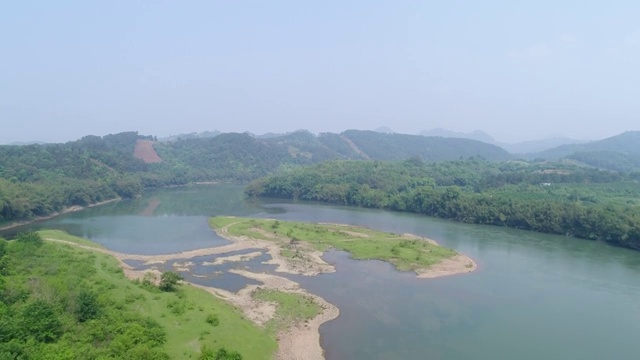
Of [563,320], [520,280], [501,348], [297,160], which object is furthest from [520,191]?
[297,160]

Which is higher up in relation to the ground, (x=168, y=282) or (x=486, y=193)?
(x=486, y=193)

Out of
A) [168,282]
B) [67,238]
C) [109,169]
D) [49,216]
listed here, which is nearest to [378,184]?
[49,216]

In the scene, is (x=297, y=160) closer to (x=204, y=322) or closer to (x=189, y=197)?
(x=189, y=197)

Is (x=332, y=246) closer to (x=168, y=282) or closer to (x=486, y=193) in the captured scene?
(x=168, y=282)

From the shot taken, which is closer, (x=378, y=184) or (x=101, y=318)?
(x=101, y=318)

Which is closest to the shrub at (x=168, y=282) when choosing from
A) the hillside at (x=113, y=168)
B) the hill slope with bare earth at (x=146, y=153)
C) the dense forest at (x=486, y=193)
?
the hillside at (x=113, y=168)

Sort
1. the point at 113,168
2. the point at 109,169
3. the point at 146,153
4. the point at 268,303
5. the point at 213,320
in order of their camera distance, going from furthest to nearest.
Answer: the point at 146,153 → the point at 113,168 → the point at 109,169 → the point at 268,303 → the point at 213,320

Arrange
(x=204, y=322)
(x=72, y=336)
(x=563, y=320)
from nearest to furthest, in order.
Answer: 1. (x=72, y=336)
2. (x=204, y=322)
3. (x=563, y=320)

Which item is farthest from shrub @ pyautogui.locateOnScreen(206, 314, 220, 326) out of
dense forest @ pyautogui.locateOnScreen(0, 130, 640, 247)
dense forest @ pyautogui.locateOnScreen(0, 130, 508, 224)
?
dense forest @ pyautogui.locateOnScreen(0, 130, 508, 224)
